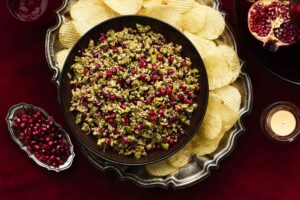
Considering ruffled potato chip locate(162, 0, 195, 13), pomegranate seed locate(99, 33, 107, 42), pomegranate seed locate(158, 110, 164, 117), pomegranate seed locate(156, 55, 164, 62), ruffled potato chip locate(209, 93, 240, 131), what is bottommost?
ruffled potato chip locate(209, 93, 240, 131)

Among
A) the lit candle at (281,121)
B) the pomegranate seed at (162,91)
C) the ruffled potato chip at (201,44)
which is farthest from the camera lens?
the lit candle at (281,121)

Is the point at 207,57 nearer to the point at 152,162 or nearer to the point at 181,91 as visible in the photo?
the point at 181,91

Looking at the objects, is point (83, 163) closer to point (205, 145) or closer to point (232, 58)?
point (205, 145)

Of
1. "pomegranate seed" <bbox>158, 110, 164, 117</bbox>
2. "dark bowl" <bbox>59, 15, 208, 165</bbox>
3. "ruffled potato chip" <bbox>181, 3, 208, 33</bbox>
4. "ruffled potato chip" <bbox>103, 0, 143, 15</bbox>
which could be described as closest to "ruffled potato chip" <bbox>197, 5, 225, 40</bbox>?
"ruffled potato chip" <bbox>181, 3, 208, 33</bbox>

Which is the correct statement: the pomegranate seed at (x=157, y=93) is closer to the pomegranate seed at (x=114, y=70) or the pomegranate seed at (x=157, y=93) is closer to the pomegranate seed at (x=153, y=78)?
the pomegranate seed at (x=153, y=78)

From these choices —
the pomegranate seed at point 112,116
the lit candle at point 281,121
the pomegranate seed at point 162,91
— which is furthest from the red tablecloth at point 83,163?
the pomegranate seed at point 162,91

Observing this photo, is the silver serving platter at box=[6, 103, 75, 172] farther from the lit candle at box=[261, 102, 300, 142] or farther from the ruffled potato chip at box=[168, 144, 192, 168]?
the lit candle at box=[261, 102, 300, 142]
